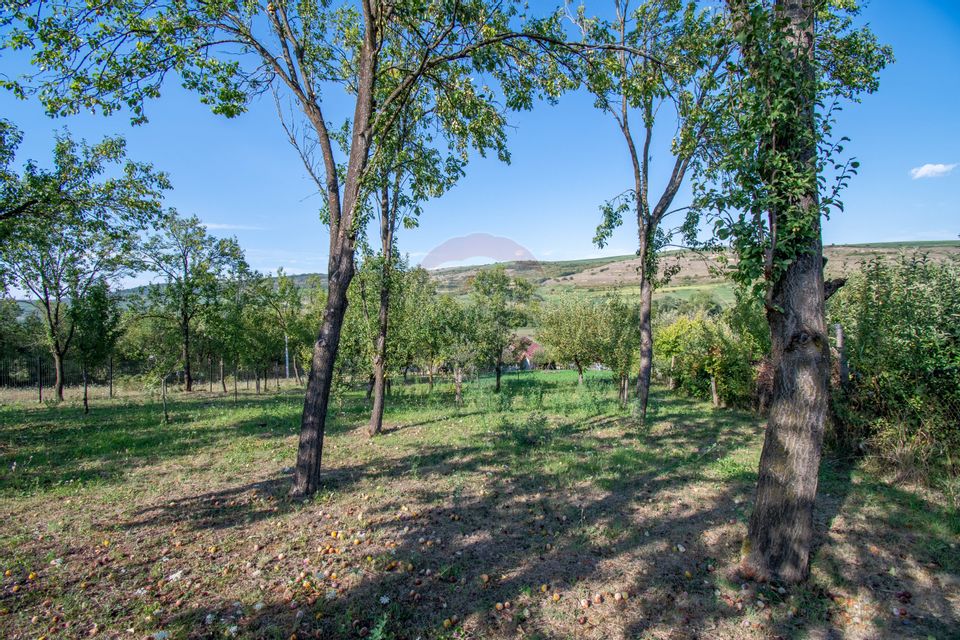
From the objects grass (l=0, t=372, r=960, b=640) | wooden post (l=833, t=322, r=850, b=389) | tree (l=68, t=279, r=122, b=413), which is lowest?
grass (l=0, t=372, r=960, b=640)

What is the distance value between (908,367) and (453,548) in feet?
Result: 26.4

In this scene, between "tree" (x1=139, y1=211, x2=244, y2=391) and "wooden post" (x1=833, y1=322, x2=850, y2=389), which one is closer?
"wooden post" (x1=833, y1=322, x2=850, y2=389)

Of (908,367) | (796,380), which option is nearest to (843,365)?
(908,367)

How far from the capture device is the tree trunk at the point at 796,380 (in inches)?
153

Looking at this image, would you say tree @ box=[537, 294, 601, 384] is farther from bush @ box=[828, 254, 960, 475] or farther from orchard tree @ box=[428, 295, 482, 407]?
bush @ box=[828, 254, 960, 475]

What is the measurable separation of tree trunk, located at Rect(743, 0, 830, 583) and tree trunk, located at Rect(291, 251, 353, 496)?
5.42m

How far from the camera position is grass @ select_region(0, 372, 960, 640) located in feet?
11.5

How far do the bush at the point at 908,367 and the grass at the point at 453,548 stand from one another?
31.7 inches

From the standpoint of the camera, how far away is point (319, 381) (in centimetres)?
630

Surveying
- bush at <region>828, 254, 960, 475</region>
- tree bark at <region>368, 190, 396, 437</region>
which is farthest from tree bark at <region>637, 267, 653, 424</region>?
tree bark at <region>368, 190, 396, 437</region>

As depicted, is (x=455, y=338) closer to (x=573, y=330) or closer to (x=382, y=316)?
(x=573, y=330)

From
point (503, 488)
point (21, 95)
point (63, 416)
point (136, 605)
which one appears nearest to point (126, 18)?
point (21, 95)

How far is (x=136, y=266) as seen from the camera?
25172 mm

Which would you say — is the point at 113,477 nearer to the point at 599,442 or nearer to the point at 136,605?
the point at 136,605
